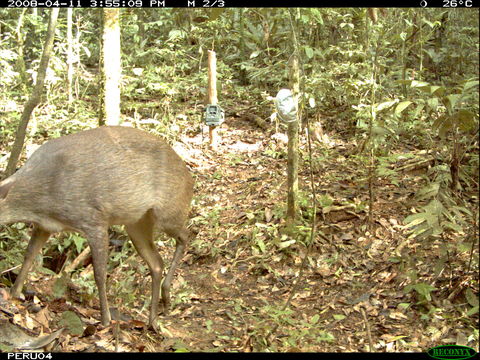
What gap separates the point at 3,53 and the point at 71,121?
5.24ft

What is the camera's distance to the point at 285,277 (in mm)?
6297

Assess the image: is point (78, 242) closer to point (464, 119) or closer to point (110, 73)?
point (110, 73)

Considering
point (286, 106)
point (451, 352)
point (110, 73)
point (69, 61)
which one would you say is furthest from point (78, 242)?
point (451, 352)

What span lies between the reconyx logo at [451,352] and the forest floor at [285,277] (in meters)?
0.24

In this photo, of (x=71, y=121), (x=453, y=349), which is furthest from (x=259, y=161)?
(x=453, y=349)

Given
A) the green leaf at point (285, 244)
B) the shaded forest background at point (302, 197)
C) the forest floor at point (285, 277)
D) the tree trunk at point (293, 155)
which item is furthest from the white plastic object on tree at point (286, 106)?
the green leaf at point (285, 244)

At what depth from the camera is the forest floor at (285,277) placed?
4.73 metres

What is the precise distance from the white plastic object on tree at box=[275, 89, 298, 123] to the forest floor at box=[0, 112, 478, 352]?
3.98ft

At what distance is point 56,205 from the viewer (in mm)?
4855

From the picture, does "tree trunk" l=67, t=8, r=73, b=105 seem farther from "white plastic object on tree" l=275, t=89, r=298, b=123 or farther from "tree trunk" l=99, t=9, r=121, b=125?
"white plastic object on tree" l=275, t=89, r=298, b=123

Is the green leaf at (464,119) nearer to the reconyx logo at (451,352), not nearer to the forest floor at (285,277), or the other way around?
the forest floor at (285,277)

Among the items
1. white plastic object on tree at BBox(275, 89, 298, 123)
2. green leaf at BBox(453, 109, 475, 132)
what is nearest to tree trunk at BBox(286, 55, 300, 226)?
white plastic object on tree at BBox(275, 89, 298, 123)

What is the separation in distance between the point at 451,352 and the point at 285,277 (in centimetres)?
248

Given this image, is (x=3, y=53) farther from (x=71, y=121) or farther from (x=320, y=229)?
(x=320, y=229)
